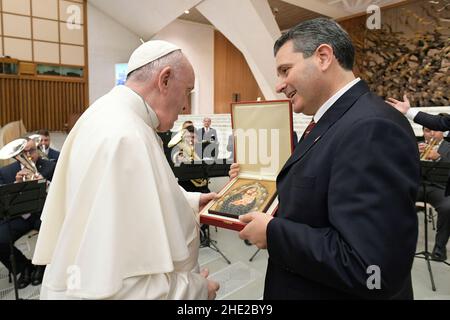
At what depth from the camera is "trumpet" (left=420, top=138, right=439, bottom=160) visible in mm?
4586

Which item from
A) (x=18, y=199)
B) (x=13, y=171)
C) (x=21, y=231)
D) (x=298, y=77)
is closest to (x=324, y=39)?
(x=298, y=77)

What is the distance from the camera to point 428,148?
4.68 m

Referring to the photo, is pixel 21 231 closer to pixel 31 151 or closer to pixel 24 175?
pixel 24 175

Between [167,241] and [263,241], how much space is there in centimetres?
32

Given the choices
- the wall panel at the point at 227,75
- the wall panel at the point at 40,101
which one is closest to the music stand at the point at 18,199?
the wall panel at the point at 40,101

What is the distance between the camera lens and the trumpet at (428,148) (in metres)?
4.59

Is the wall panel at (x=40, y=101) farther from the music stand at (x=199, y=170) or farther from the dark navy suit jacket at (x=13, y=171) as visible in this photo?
the music stand at (x=199, y=170)

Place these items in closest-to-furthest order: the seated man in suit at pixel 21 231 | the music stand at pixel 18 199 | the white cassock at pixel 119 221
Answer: the white cassock at pixel 119 221
the music stand at pixel 18 199
the seated man in suit at pixel 21 231

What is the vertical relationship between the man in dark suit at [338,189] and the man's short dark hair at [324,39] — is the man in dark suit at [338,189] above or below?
below

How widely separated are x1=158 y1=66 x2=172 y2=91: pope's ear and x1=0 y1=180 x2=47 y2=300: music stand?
8.20 feet

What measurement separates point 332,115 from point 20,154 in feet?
14.3

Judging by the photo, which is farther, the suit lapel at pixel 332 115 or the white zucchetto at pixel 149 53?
the white zucchetto at pixel 149 53

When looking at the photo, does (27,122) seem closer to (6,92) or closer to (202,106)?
(6,92)

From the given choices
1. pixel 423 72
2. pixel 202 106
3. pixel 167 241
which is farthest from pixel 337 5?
pixel 167 241
